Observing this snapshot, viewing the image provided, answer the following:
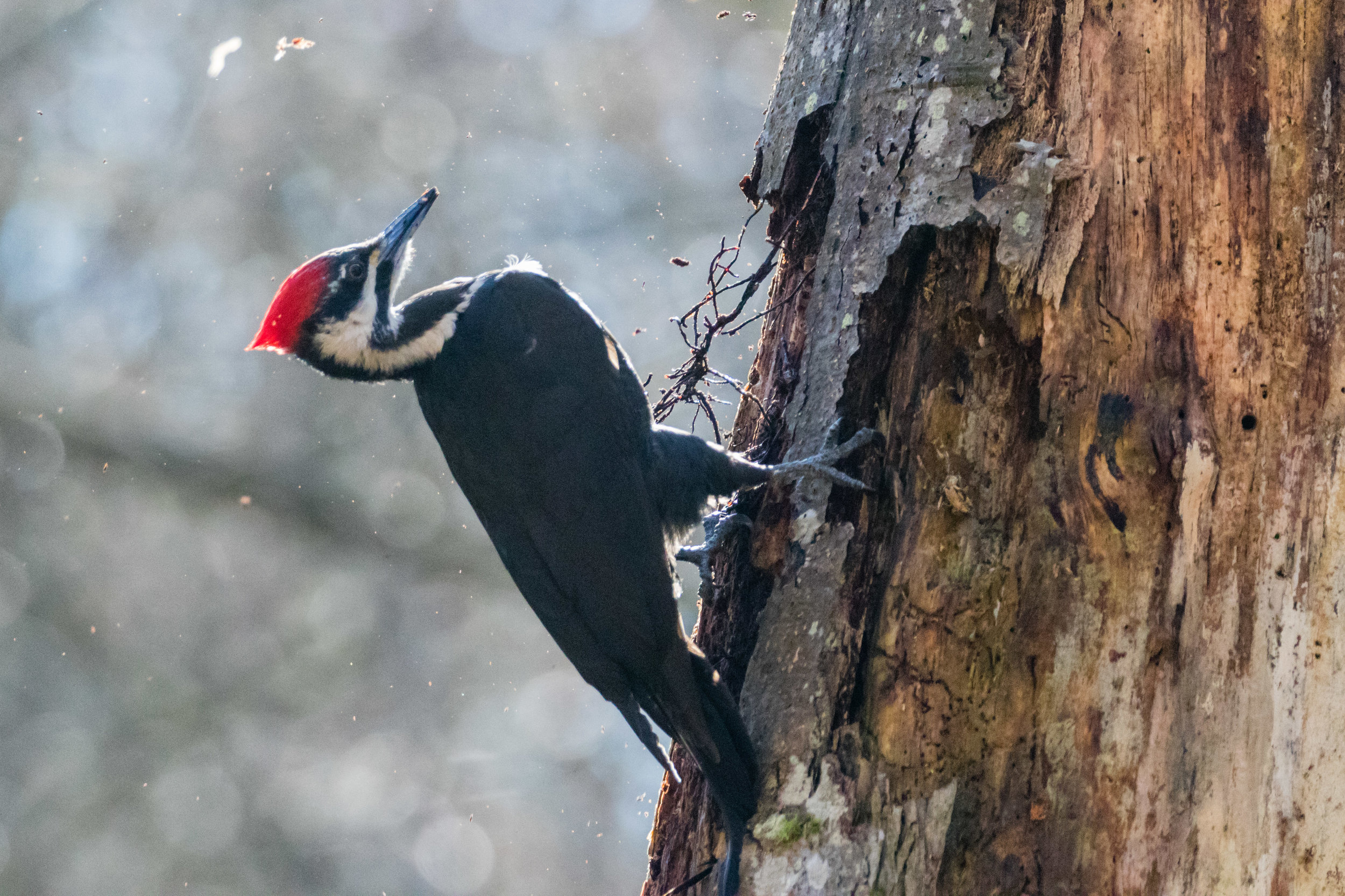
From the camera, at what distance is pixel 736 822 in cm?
173

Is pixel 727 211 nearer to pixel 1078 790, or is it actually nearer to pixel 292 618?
pixel 292 618

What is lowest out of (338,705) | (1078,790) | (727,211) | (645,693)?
(1078,790)

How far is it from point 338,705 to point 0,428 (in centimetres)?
271

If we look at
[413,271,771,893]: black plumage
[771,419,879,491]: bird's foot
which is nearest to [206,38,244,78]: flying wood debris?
[413,271,771,893]: black plumage

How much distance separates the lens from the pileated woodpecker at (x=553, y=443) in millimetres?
2113

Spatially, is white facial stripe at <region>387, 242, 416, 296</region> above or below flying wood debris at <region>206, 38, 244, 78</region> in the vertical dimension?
below

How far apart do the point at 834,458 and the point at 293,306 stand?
4.27 ft

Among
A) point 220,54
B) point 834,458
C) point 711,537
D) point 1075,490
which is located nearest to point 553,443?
point 711,537

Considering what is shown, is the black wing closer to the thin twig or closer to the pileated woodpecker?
the pileated woodpecker

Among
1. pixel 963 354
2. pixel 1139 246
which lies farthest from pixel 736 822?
pixel 1139 246

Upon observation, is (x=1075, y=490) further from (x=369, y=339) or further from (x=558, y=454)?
(x=369, y=339)

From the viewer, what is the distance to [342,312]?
2.45m

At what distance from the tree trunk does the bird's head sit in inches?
44.2

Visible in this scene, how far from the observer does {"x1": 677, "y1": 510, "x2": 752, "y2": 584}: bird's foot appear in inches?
84.7
